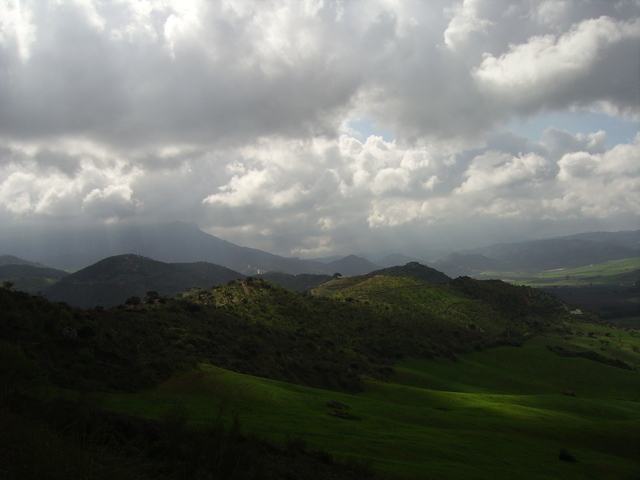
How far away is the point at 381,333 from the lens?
77.2 metres

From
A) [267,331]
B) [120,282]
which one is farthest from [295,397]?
[120,282]

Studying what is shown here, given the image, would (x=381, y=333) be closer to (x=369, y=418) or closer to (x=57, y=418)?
(x=369, y=418)

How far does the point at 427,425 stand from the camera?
2700 cm

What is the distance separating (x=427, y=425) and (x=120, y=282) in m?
155

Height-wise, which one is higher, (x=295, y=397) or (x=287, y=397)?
(x=287, y=397)

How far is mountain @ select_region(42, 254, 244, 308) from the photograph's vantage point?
458 feet

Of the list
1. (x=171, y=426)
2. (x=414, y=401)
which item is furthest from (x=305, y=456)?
(x=414, y=401)

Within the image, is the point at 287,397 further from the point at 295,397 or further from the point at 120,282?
the point at 120,282

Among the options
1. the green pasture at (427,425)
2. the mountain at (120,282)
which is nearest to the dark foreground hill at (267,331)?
the green pasture at (427,425)

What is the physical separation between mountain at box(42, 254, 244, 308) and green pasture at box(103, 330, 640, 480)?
123m

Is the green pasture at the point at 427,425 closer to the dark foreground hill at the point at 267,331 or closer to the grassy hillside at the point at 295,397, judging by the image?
the grassy hillside at the point at 295,397

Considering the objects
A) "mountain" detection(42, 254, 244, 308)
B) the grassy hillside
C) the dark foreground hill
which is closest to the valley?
the grassy hillside

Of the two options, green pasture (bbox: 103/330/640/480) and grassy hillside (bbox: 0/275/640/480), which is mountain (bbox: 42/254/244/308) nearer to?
grassy hillside (bbox: 0/275/640/480)

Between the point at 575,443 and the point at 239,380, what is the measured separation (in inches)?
1055
